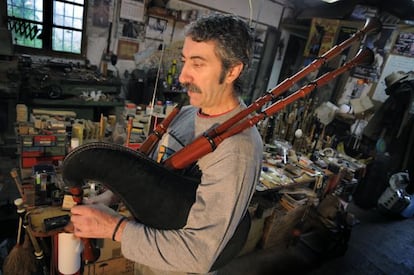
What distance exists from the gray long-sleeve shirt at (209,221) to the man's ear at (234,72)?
0.23 m

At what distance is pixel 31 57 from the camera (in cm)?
405

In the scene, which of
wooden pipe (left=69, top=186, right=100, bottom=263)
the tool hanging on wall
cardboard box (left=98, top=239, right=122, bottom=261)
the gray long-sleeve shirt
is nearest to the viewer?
the gray long-sleeve shirt

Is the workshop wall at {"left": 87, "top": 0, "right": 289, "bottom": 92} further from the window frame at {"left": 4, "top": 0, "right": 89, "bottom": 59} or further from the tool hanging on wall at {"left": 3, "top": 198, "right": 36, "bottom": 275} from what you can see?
the tool hanging on wall at {"left": 3, "top": 198, "right": 36, "bottom": 275}

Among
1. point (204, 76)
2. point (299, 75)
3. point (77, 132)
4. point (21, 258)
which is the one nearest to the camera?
point (204, 76)

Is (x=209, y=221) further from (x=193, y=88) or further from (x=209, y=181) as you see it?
(x=193, y=88)

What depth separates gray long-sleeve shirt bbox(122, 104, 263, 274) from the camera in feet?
2.74

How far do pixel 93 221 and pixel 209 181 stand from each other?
41 centimetres

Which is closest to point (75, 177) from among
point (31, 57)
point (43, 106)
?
point (43, 106)

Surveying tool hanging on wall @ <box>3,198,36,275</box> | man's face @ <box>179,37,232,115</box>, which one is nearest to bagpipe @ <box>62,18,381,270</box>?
man's face @ <box>179,37,232,115</box>

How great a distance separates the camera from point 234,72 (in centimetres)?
102

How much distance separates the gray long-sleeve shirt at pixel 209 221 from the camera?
836mm

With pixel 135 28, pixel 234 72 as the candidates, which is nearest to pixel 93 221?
pixel 234 72

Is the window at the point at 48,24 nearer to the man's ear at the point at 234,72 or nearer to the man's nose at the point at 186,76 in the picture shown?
the man's nose at the point at 186,76

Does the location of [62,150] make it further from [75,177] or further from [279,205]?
[279,205]
